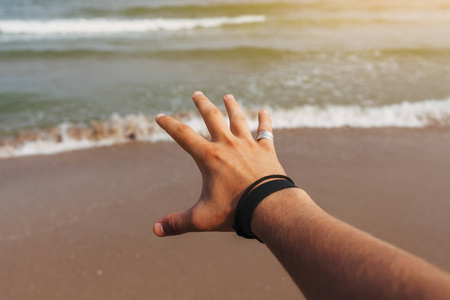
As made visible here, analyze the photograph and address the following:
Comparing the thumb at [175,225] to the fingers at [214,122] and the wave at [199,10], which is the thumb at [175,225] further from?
the wave at [199,10]

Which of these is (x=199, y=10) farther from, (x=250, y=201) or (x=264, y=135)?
(x=250, y=201)

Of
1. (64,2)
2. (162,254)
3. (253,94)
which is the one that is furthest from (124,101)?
Answer: (64,2)

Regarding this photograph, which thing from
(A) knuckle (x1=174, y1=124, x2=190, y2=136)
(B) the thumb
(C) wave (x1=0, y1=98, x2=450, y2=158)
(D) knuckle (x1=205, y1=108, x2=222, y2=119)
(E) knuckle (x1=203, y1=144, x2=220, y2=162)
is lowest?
(C) wave (x1=0, y1=98, x2=450, y2=158)

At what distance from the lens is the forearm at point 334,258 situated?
0.75 meters

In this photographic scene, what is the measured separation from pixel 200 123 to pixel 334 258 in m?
4.57

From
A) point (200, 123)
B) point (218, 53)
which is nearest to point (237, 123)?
point (200, 123)

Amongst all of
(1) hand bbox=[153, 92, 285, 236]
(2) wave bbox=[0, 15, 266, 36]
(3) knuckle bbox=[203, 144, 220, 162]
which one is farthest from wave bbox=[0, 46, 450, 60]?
(3) knuckle bbox=[203, 144, 220, 162]

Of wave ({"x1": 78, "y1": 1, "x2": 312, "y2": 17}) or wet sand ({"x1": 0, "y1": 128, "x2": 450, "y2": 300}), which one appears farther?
wave ({"x1": 78, "y1": 1, "x2": 312, "y2": 17})

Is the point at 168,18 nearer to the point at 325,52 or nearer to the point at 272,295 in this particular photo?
the point at 325,52

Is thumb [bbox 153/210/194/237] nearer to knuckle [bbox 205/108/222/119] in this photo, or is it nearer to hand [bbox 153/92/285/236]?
hand [bbox 153/92/285/236]

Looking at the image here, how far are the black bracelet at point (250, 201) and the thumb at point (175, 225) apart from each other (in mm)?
196

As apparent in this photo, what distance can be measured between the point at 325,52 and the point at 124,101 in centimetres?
590

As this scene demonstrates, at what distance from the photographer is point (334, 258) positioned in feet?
2.96

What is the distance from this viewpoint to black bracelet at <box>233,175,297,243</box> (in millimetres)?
1225
